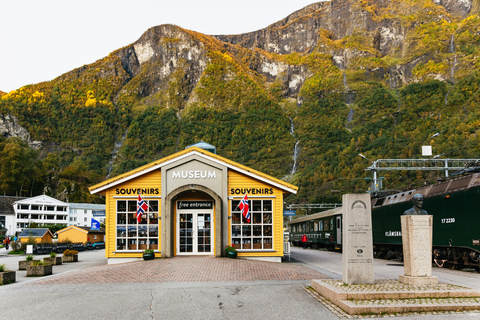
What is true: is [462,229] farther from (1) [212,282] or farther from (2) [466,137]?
(2) [466,137]

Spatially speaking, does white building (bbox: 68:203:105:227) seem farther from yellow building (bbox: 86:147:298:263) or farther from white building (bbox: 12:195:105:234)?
yellow building (bbox: 86:147:298:263)

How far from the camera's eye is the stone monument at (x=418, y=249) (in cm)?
1179

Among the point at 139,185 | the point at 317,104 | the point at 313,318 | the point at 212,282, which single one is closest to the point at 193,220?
the point at 139,185

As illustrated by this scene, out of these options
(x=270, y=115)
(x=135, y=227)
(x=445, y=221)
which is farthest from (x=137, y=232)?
(x=270, y=115)

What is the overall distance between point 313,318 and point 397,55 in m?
200

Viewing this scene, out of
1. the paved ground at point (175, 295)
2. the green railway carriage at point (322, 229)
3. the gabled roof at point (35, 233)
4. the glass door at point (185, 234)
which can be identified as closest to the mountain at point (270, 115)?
the green railway carriage at point (322, 229)

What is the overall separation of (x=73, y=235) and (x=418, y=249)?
43667mm

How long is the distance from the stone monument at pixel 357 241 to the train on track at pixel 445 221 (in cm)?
670

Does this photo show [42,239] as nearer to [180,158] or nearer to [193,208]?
[193,208]

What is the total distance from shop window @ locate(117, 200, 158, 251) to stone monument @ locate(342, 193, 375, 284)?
12009 mm

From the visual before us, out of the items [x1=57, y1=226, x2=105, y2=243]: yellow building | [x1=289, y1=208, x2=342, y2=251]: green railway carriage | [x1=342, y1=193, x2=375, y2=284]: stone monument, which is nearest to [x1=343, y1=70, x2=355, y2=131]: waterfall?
[x1=289, y1=208, x2=342, y2=251]: green railway carriage

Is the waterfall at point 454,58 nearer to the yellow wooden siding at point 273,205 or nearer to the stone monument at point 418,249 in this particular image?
the yellow wooden siding at point 273,205

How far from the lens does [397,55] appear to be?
192875 mm

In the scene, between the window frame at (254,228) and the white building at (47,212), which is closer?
the window frame at (254,228)
